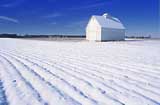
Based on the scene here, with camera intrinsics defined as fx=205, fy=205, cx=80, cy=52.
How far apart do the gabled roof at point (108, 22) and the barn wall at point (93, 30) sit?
2.35 ft

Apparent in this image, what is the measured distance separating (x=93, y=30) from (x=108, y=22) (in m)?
3.34

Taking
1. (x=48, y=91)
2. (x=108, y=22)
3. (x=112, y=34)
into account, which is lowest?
(x=48, y=91)

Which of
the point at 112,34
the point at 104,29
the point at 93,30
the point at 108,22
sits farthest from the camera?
the point at 108,22

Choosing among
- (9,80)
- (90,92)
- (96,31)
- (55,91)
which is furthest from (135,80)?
(96,31)

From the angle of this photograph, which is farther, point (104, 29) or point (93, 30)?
point (93, 30)

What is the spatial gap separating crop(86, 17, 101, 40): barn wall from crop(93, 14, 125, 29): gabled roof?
2.35ft

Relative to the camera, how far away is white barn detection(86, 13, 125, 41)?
1359 inches

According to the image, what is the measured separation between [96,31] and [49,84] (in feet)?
103

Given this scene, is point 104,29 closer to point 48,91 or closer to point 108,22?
point 108,22

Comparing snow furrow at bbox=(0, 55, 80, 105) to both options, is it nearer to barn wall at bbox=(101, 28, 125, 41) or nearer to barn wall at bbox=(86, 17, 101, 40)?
barn wall at bbox=(86, 17, 101, 40)

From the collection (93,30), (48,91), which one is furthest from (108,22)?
(48,91)

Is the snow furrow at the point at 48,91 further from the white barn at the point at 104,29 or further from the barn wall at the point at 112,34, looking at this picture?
the barn wall at the point at 112,34

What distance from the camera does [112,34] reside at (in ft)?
119

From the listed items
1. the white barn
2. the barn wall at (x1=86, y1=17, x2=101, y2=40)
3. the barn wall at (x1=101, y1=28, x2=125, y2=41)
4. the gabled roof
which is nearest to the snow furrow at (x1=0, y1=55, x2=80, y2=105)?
the white barn
